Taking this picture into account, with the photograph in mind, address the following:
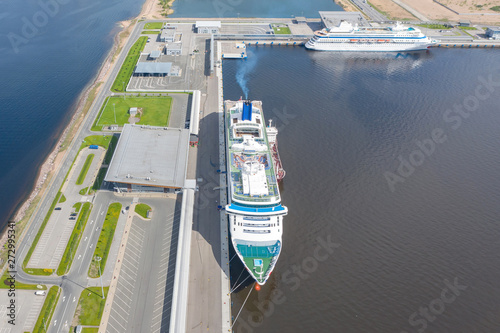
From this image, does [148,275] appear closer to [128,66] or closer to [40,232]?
[40,232]

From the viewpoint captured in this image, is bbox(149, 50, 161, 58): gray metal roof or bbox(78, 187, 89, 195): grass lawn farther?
bbox(149, 50, 161, 58): gray metal roof

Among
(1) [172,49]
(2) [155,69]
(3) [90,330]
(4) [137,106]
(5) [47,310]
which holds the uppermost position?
(1) [172,49]

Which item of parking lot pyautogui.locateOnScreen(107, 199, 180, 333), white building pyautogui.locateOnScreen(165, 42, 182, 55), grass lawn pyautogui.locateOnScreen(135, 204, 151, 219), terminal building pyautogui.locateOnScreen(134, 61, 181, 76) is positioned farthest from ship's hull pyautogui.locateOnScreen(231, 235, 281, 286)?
white building pyautogui.locateOnScreen(165, 42, 182, 55)

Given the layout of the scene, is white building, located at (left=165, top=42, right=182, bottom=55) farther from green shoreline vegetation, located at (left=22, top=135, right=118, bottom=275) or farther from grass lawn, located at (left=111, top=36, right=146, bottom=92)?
green shoreline vegetation, located at (left=22, top=135, right=118, bottom=275)

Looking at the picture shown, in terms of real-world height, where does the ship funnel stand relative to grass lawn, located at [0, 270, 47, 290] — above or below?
above

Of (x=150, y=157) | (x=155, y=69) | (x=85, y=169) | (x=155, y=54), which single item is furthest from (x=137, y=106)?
(x=155, y=54)

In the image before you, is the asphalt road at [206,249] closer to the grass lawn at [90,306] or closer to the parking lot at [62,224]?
the grass lawn at [90,306]

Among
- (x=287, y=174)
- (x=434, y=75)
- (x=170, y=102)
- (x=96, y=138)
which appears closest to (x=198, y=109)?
(x=170, y=102)

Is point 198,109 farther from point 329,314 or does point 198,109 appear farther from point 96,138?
point 329,314
